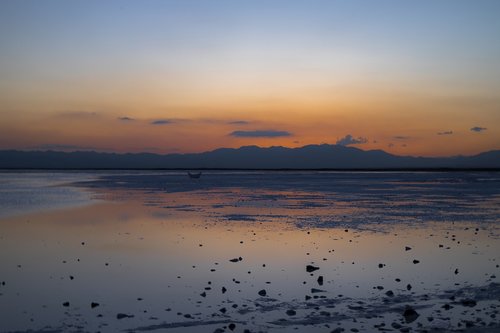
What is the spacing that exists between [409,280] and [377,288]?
153 centimetres

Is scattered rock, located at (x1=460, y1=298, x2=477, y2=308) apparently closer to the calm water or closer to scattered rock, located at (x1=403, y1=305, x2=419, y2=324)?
the calm water

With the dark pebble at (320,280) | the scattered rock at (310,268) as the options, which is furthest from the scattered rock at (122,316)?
the scattered rock at (310,268)

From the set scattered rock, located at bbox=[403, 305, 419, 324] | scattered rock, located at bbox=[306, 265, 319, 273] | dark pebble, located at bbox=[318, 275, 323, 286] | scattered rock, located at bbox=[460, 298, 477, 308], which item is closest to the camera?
scattered rock, located at bbox=[403, 305, 419, 324]

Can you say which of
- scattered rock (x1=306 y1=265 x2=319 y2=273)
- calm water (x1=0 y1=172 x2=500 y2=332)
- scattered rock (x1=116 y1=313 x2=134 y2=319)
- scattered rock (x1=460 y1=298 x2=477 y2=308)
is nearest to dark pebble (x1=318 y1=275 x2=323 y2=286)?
calm water (x1=0 y1=172 x2=500 y2=332)

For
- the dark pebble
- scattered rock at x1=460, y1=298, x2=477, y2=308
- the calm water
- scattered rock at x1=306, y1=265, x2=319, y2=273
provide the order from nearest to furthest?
the calm water, scattered rock at x1=460, y1=298, x2=477, y2=308, the dark pebble, scattered rock at x1=306, y1=265, x2=319, y2=273

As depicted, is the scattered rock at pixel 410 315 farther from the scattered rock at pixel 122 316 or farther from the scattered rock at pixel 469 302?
the scattered rock at pixel 122 316

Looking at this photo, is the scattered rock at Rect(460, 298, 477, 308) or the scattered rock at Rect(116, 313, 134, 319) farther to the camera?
the scattered rock at Rect(460, 298, 477, 308)

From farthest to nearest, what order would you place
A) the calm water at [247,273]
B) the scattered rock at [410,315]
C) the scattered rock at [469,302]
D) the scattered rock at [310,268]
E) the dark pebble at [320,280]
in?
the scattered rock at [310,268]
the dark pebble at [320,280]
the scattered rock at [469,302]
the calm water at [247,273]
the scattered rock at [410,315]

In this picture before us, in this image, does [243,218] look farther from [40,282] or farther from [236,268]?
[40,282]

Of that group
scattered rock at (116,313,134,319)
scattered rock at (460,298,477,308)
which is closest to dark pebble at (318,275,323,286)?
scattered rock at (460,298,477,308)

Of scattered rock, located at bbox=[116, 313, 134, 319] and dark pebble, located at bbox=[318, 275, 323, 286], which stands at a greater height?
dark pebble, located at bbox=[318, 275, 323, 286]

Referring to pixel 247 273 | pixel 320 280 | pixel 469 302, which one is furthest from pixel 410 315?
pixel 247 273

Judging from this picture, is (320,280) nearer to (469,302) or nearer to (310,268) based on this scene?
(310,268)

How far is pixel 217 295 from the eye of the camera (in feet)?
43.9
